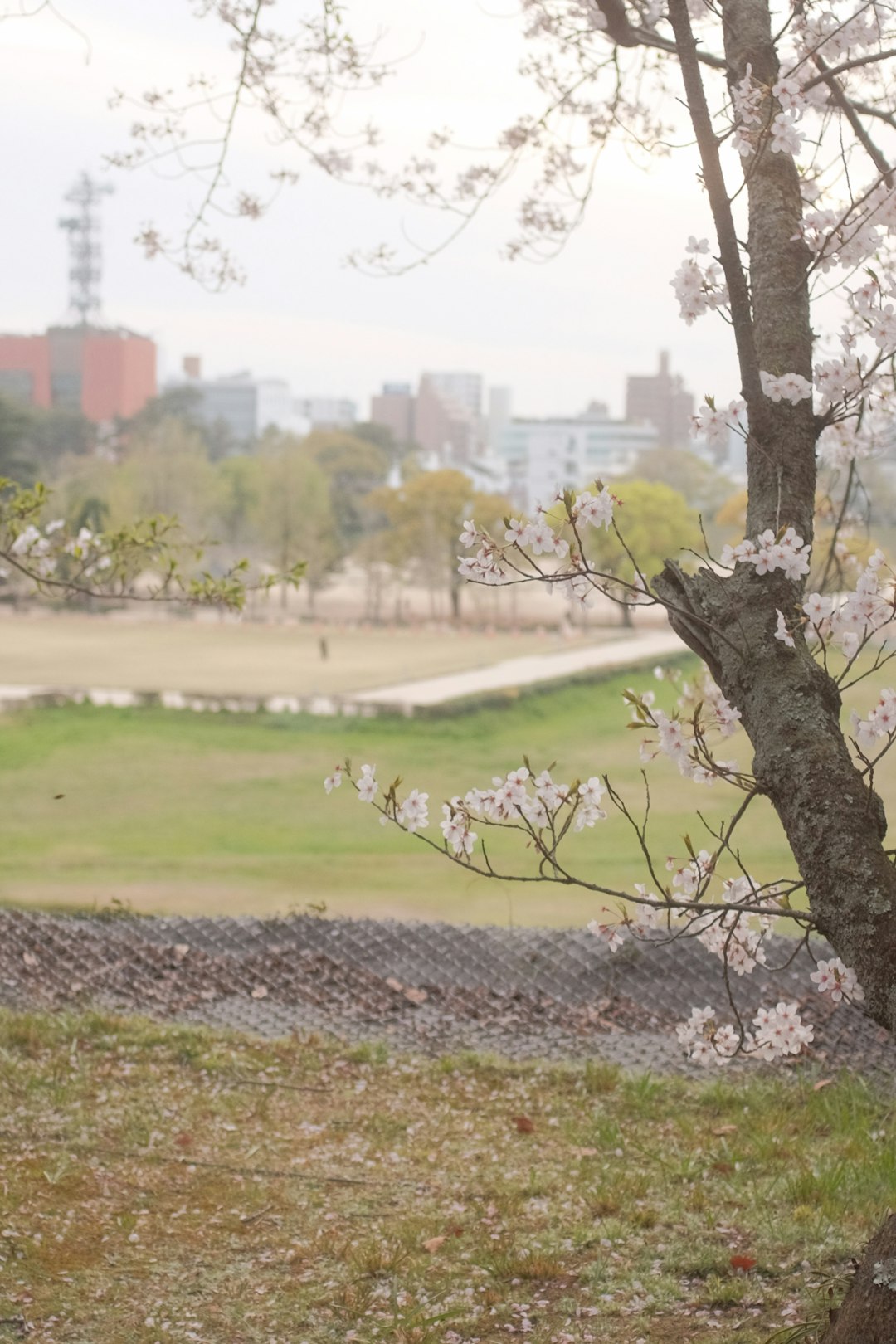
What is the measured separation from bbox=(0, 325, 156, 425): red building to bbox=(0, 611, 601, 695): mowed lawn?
160cm

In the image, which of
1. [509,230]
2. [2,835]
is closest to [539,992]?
[509,230]

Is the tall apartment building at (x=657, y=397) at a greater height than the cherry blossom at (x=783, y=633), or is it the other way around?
the tall apartment building at (x=657, y=397)

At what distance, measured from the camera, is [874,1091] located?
7.61ft

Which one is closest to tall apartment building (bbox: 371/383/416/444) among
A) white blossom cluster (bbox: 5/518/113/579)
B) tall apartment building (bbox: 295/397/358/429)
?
tall apartment building (bbox: 295/397/358/429)

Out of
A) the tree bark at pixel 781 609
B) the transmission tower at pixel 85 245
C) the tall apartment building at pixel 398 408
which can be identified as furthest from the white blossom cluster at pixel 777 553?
the tall apartment building at pixel 398 408

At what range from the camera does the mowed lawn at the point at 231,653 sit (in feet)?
20.7

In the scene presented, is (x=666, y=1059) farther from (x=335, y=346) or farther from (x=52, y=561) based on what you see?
(x=335, y=346)

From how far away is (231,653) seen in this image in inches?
284

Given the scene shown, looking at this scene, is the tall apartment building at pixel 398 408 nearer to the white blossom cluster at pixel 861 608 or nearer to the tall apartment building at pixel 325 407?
the tall apartment building at pixel 325 407

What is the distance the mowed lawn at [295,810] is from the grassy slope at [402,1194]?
1.04 metres

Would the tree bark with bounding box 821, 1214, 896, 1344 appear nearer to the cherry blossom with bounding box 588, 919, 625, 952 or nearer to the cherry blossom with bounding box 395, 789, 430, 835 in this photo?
the cherry blossom with bounding box 588, 919, 625, 952

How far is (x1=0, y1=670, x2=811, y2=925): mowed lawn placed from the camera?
157 inches

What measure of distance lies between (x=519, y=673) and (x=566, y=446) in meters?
6.73

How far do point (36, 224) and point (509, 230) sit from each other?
5.43 m
